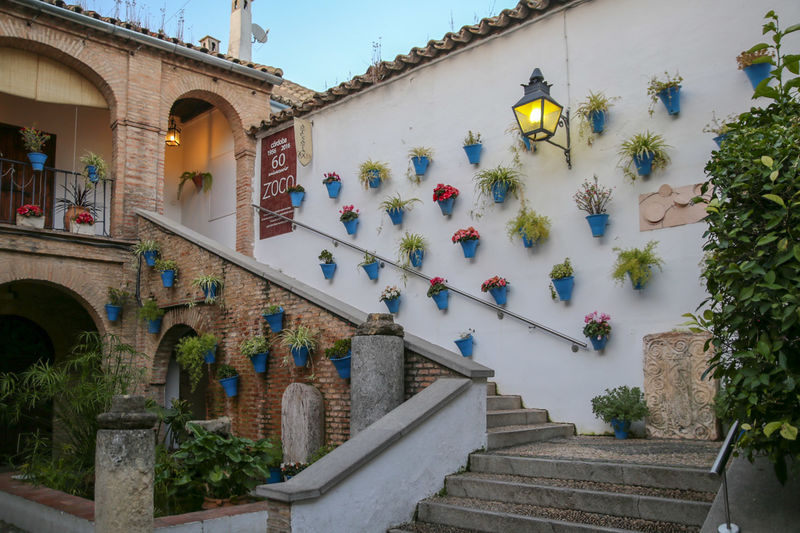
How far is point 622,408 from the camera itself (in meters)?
6.57

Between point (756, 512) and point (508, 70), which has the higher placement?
point (508, 70)

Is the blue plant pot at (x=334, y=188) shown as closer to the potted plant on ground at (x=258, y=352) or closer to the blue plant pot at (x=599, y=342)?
the potted plant on ground at (x=258, y=352)

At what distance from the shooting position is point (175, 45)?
1229 cm

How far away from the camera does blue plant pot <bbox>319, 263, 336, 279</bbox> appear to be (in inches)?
413

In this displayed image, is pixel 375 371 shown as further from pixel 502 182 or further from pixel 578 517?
pixel 502 182

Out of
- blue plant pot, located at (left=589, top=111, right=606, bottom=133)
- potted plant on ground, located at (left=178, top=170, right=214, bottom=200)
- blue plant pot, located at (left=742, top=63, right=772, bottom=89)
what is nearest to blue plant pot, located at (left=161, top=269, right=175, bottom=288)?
potted plant on ground, located at (left=178, top=170, right=214, bottom=200)

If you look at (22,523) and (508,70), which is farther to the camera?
(508,70)

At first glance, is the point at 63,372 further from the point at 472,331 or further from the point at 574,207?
the point at 574,207

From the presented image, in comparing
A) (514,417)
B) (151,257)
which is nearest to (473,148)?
(514,417)

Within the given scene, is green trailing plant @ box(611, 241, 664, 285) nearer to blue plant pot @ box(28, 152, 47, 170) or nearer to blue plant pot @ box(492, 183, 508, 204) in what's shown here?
blue plant pot @ box(492, 183, 508, 204)

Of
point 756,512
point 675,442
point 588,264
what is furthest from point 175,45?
point 756,512

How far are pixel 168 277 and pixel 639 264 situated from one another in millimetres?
7040

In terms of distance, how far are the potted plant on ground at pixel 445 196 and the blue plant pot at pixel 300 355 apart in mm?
2741

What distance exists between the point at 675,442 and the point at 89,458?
6.27 metres
